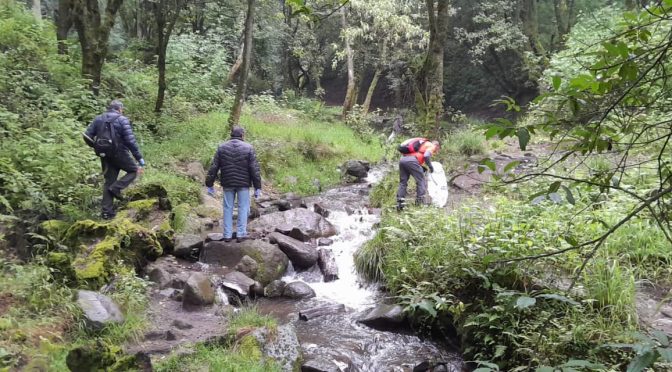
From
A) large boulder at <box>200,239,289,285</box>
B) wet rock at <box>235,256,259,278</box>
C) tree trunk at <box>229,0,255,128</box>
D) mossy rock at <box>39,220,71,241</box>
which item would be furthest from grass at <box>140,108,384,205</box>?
mossy rock at <box>39,220,71,241</box>

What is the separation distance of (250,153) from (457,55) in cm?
2688

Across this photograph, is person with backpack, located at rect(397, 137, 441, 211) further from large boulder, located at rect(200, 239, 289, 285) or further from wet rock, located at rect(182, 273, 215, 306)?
wet rock, located at rect(182, 273, 215, 306)

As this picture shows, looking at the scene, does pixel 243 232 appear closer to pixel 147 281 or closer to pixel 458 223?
pixel 147 281

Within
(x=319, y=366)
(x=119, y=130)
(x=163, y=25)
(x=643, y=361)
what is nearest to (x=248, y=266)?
(x=319, y=366)

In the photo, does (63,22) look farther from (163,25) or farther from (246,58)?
(246,58)

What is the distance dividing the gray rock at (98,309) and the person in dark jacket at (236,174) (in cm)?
322

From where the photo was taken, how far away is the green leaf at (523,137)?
1.96 m

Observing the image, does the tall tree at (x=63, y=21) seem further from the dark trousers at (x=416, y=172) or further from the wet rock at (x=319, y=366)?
the wet rock at (x=319, y=366)

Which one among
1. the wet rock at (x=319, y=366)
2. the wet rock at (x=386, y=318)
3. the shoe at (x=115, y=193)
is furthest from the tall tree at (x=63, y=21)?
the wet rock at (x=319, y=366)

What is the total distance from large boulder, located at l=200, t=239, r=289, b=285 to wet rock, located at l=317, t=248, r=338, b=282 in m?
0.66

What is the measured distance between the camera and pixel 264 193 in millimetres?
13305

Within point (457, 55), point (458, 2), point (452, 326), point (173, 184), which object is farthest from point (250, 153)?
point (457, 55)

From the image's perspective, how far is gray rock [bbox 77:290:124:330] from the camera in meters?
4.94

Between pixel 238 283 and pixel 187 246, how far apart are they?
4.50ft
